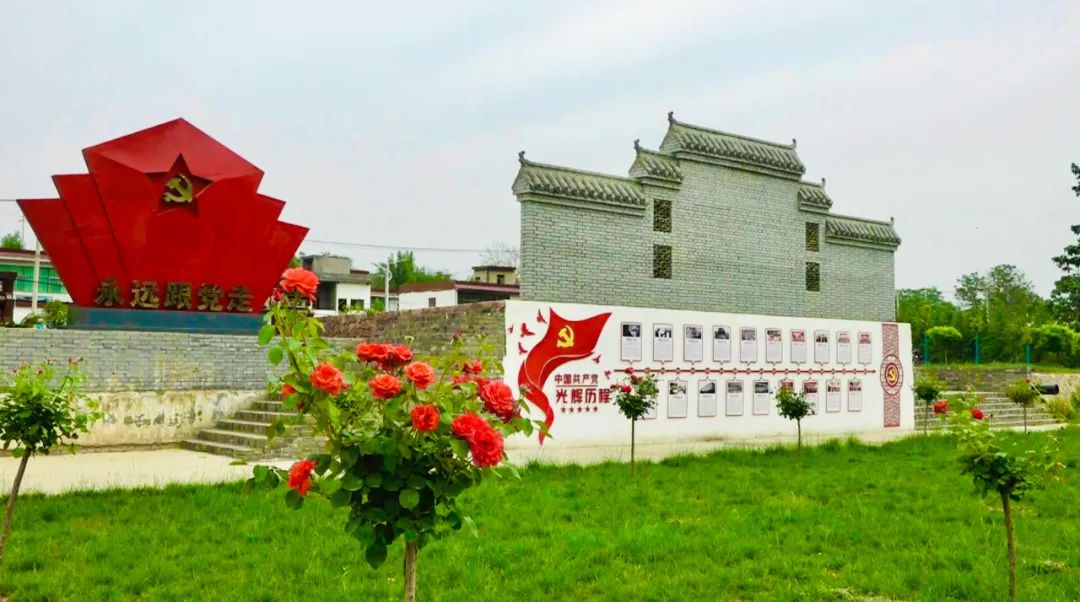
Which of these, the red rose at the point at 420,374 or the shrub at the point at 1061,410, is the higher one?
the red rose at the point at 420,374

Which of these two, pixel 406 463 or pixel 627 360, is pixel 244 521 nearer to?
pixel 406 463

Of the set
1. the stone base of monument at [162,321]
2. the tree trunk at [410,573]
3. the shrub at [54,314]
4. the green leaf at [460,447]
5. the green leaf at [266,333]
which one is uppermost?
the shrub at [54,314]

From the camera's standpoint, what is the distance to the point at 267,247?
45.5 feet

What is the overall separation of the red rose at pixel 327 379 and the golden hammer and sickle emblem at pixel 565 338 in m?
9.86

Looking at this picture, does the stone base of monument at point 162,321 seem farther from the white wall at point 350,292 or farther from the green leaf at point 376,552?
the white wall at point 350,292

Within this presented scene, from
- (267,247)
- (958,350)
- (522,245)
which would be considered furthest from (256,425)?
(958,350)

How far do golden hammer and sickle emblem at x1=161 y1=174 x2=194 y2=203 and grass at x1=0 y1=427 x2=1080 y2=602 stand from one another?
6.16 metres

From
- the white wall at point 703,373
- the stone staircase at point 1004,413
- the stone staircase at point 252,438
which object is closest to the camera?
the stone staircase at point 252,438

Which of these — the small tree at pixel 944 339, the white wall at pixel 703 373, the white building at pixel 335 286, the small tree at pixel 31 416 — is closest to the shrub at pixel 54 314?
the white wall at pixel 703 373

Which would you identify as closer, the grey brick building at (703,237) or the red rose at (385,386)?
the red rose at (385,386)

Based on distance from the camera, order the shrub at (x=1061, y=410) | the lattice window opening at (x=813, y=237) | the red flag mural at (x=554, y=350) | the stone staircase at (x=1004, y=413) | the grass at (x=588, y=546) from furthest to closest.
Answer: the shrub at (x=1061, y=410), the stone staircase at (x=1004, y=413), the lattice window opening at (x=813, y=237), the red flag mural at (x=554, y=350), the grass at (x=588, y=546)

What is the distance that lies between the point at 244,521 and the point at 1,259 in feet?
110

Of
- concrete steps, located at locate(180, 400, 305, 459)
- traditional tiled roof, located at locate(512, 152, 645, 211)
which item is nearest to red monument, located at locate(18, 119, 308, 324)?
concrete steps, located at locate(180, 400, 305, 459)

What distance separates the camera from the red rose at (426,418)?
2.85 metres
